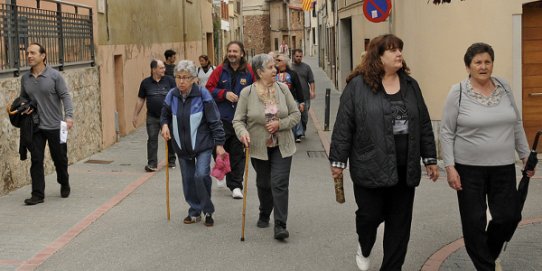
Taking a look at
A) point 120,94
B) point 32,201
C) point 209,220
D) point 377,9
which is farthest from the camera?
point 120,94

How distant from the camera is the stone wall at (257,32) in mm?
85625

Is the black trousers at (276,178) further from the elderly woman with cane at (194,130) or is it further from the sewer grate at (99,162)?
the sewer grate at (99,162)

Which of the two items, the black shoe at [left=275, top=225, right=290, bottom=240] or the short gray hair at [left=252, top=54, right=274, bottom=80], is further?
the short gray hair at [left=252, top=54, right=274, bottom=80]

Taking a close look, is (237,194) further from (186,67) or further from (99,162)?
(99,162)

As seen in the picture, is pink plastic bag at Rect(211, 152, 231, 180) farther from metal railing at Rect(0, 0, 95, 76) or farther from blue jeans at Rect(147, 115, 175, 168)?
blue jeans at Rect(147, 115, 175, 168)

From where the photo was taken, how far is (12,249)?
6.93 meters

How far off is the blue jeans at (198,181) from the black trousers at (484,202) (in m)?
2.87

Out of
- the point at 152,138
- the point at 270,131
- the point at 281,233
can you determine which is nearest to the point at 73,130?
the point at 152,138

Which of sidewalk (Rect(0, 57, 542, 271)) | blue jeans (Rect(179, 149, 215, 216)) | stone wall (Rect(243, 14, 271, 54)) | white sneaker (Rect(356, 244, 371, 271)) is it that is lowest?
sidewalk (Rect(0, 57, 542, 271))

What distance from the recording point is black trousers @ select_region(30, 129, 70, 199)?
8820mm

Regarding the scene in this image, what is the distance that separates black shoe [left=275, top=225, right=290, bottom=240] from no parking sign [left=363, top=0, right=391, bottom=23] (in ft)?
23.0

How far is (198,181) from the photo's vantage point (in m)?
7.67

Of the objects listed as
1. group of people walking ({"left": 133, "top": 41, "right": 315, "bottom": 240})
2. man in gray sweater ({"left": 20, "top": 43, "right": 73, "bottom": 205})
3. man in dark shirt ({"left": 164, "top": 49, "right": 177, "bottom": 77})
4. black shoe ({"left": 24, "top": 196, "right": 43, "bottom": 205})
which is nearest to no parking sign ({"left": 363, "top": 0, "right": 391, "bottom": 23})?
man in dark shirt ({"left": 164, "top": 49, "right": 177, "bottom": 77})

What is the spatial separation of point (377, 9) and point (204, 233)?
699 cm
